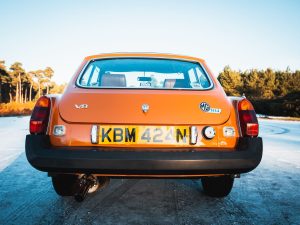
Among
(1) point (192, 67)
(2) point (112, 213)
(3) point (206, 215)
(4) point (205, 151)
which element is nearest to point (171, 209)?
(3) point (206, 215)

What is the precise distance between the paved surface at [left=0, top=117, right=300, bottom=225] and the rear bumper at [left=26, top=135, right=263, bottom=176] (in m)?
0.53

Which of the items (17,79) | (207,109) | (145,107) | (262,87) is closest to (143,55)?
(145,107)

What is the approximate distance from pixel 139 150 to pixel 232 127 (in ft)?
2.90

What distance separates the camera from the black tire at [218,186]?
344 centimetres

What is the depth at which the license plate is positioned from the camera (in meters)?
2.72

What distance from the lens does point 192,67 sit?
374 centimetres

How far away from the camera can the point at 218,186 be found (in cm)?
354

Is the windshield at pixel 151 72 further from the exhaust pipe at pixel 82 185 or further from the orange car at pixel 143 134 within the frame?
the exhaust pipe at pixel 82 185

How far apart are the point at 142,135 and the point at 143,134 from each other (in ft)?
0.04

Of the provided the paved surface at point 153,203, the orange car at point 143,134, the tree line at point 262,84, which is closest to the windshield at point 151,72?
the orange car at point 143,134

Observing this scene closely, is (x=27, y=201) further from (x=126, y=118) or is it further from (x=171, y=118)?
(x=171, y=118)

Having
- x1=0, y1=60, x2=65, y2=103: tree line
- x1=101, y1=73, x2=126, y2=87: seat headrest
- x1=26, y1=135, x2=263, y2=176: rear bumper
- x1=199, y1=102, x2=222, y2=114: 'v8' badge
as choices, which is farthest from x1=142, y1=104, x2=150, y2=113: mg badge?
x1=0, y1=60, x2=65, y2=103: tree line

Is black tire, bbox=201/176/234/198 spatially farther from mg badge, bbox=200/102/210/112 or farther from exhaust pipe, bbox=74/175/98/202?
Answer: exhaust pipe, bbox=74/175/98/202

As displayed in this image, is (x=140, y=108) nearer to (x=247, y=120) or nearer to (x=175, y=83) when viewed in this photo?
(x=175, y=83)
